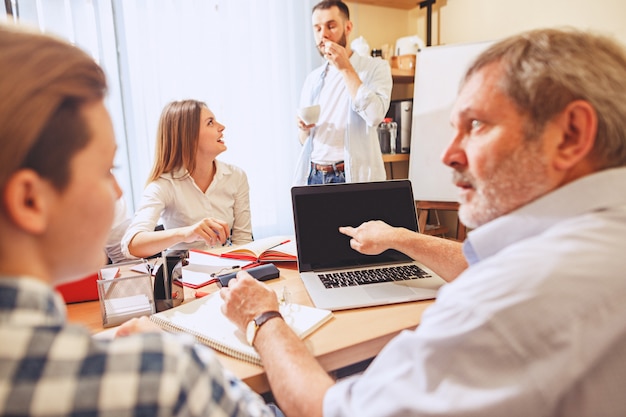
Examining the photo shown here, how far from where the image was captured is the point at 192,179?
6.31 feet

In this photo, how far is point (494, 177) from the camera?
0.68 meters

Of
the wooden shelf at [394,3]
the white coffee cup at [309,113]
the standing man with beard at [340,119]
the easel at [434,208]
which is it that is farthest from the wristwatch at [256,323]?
the wooden shelf at [394,3]

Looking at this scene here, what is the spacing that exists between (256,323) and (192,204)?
117 cm

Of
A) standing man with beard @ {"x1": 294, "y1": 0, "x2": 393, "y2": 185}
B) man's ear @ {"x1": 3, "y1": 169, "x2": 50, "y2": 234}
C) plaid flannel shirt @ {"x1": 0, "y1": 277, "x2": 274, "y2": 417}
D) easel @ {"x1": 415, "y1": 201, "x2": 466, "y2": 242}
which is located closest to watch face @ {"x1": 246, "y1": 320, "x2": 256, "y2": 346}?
plaid flannel shirt @ {"x1": 0, "y1": 277, "x2": 274, "y2": 417}

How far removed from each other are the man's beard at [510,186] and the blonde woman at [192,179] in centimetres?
117

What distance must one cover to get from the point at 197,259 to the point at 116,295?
452 millimetres

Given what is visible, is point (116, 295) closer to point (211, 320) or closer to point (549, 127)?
point (211, 320)

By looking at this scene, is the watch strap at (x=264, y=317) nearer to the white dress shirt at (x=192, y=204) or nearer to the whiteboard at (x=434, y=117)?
the white dress shirt at (x=192, y=204)

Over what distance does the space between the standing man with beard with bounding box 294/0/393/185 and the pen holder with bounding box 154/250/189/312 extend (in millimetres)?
1691

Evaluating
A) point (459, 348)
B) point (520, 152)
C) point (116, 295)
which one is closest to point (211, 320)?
point (116, 295)

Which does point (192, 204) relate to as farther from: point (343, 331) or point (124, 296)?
point (343, 331)

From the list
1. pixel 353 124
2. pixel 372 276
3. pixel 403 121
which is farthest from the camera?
pixel 403 121

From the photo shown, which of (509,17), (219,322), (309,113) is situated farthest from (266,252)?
(509,17)

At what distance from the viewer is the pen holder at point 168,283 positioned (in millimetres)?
1008
